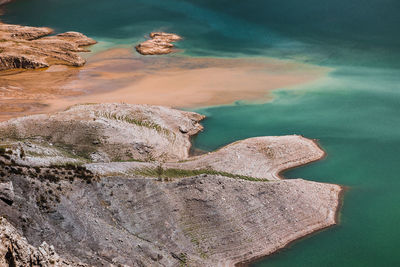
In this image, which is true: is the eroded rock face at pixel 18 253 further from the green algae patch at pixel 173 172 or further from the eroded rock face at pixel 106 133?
the eroded rock face at pixel 106 133

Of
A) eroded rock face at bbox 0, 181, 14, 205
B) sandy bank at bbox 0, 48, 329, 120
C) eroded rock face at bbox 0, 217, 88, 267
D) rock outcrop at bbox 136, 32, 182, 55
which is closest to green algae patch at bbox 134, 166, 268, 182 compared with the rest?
eroded rock face at bbox 0, 181, 14, 205

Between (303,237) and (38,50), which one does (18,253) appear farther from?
(38,50)

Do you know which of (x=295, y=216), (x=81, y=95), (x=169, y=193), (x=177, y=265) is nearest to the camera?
(x=177, y=265)

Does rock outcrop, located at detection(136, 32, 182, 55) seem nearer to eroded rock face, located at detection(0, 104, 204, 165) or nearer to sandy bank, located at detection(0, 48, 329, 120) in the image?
sandy bank, located at detection(0, 48, 329, 120)

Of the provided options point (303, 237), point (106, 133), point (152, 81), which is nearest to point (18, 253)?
point (303, 237)

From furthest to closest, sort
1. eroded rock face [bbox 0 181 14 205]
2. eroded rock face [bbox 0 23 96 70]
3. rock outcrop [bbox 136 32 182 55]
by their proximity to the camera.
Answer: rock outcrop [bbox 136 32 182 55], eroded rock face [bbox 0 23 96 70], eroded rock face [bbox 0 181 14 205]

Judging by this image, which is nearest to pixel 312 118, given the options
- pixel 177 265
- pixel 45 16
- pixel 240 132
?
pixel 240 132

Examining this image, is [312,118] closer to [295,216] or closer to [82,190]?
[295,216]

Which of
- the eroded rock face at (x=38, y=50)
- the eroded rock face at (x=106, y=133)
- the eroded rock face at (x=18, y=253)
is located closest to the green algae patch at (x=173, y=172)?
the eroded rock face at (x=106, y=133)
